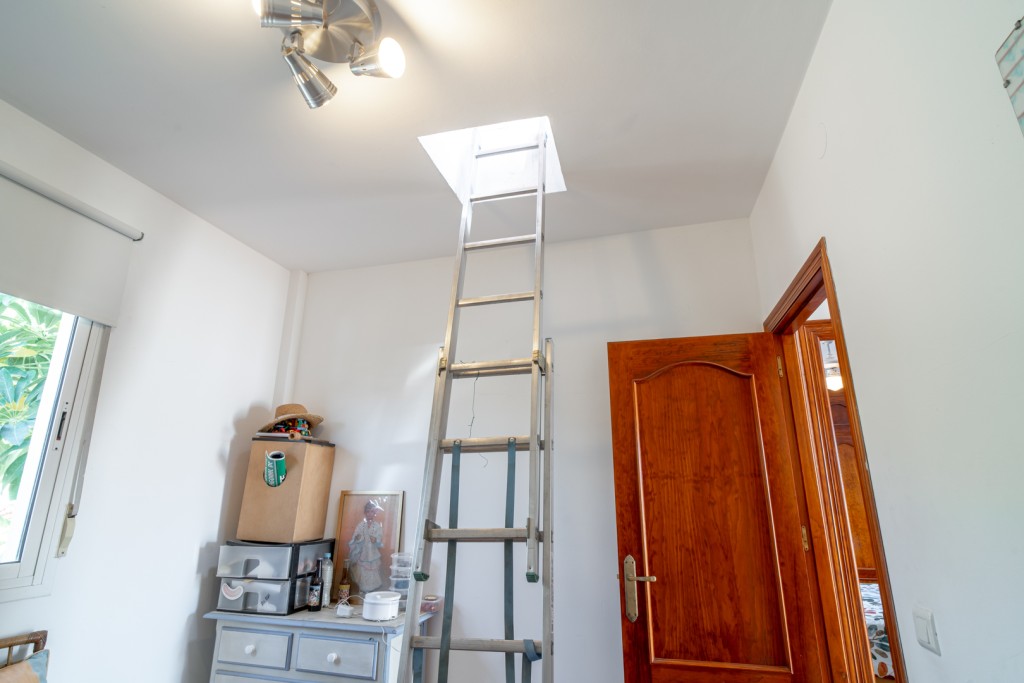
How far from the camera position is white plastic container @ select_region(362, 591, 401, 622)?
95.2 inches

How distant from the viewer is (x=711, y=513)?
92.6 inches

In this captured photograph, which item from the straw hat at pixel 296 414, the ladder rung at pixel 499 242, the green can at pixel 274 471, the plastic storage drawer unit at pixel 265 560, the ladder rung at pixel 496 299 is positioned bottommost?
the plastic storage drawer unit at pixel 265 560

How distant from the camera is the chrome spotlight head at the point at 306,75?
167 centimetres

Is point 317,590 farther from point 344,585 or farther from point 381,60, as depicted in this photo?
point 381,60

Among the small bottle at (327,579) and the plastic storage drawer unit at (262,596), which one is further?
the small bottle at (327,579)

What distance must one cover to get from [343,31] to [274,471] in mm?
2218

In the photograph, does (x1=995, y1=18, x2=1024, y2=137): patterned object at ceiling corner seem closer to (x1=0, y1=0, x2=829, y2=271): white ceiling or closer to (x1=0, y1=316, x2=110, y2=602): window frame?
(x1=0, y1=0, x2=829, y2=271): white ceiling

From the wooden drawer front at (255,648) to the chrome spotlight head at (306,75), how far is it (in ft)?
7.92

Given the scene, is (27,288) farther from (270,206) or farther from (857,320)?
(857,320)

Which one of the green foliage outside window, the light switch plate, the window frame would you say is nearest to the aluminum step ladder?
the light switch plate

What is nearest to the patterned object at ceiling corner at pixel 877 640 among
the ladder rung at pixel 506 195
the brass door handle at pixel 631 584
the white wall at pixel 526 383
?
the brass door handle at pixel 631 584

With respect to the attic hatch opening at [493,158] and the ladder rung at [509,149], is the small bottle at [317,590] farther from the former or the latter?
the ladder rung at [509,149]

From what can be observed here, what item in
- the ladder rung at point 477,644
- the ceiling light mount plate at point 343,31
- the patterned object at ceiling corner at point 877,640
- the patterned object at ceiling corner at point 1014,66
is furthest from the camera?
the patterned object at ceiling corner at point 877,640

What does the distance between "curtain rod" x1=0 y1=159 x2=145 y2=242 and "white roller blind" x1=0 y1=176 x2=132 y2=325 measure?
0.02 m
